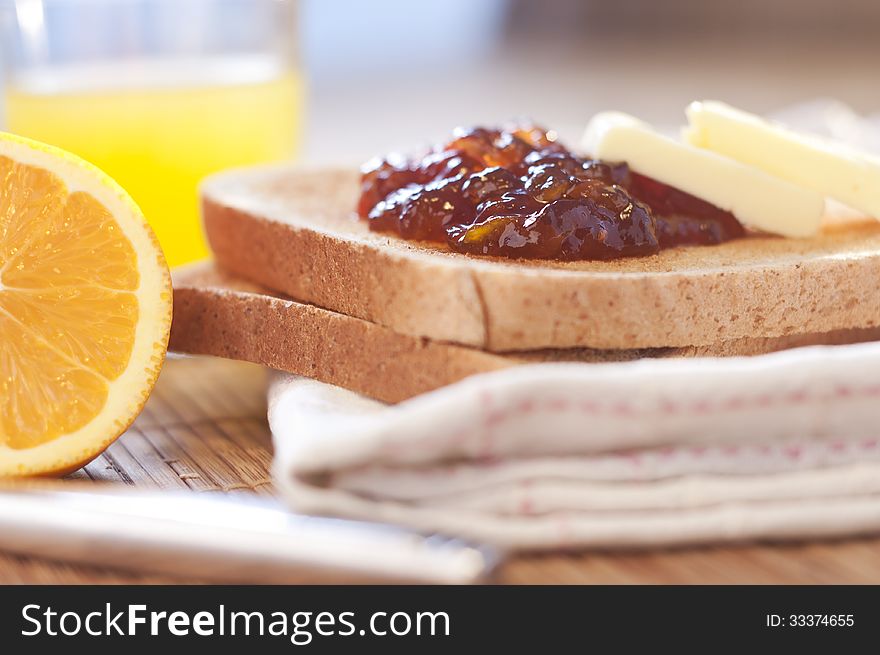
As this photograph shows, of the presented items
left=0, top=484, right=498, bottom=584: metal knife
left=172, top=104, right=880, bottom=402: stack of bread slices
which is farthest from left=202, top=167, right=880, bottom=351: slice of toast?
left=0, top=484, right=498, bottom=584: metal knife

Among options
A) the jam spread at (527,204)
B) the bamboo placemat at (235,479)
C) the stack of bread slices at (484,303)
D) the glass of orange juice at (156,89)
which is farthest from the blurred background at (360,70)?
the jam spread at (527,204)

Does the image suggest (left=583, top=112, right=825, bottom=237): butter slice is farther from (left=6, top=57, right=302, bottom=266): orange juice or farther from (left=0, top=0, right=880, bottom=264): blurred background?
(left=6, top=57, right=302, bottom=266): orange juice

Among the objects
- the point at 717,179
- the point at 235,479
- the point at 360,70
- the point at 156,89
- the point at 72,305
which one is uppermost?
the point at 156,89

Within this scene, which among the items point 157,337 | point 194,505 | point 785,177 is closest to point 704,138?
point 785,177

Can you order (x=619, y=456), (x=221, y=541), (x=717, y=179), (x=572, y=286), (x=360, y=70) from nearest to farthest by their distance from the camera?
(x=221, y=541) → (x=619, y=456) → (x=572, y=286) → (x=717, y=179) → (x=360, y=70)

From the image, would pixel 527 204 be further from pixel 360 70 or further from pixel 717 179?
pixel 360 70

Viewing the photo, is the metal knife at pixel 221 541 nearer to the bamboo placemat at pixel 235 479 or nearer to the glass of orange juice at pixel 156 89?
the bamboo placemat at pixel 235 479

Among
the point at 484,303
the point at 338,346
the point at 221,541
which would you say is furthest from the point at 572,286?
the point at 221,541
